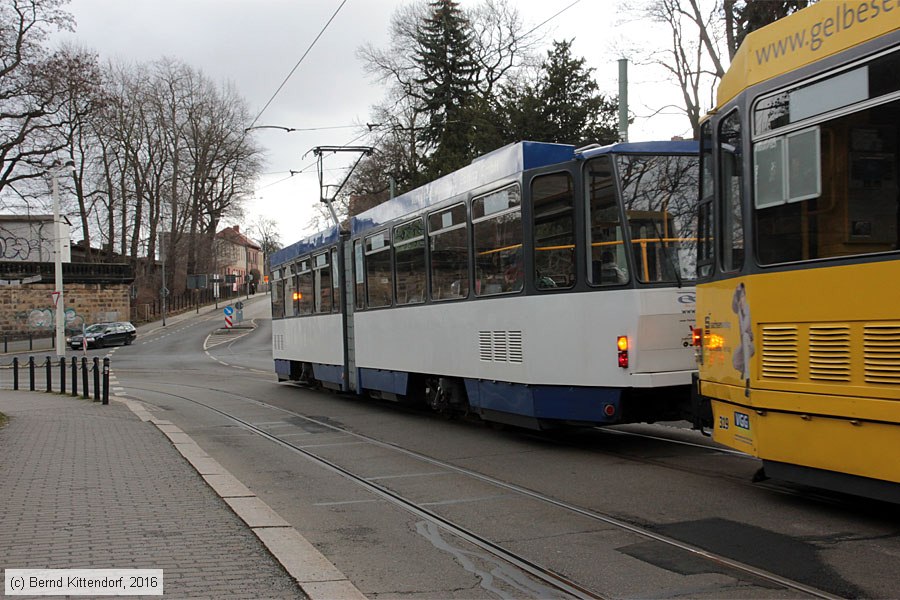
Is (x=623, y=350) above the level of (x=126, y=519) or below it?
above

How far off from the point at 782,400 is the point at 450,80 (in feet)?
142

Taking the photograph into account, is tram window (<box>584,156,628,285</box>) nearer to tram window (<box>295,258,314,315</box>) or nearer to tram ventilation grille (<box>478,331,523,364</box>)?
tram ventilation grille (<box>478,331,523,364</box>)

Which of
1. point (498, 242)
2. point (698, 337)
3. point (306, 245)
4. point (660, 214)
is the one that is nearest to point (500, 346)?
point (498, 242)

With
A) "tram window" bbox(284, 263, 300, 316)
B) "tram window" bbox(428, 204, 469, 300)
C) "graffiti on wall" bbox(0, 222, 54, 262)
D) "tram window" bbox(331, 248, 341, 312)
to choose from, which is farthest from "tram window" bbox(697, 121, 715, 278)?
"graffiti on wall" bbox(0, 222, 54, 262)

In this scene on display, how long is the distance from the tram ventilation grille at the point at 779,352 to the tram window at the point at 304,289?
525 inches

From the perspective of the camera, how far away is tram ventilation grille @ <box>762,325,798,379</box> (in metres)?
5.98

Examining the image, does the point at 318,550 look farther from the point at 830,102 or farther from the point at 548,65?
the point at 548,65

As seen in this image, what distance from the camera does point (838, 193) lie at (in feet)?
18.6

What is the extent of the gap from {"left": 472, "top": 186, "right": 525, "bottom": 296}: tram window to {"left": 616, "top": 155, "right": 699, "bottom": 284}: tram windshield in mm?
1466

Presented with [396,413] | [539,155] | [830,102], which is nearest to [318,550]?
[830,102]

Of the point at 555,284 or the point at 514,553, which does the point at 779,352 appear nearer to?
the point at 514,553

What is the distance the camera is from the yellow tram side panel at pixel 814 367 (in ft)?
17.4

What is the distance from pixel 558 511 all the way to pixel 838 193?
3.18 meters

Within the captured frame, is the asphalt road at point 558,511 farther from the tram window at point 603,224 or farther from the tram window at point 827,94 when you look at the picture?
the tram window at point 827,94
